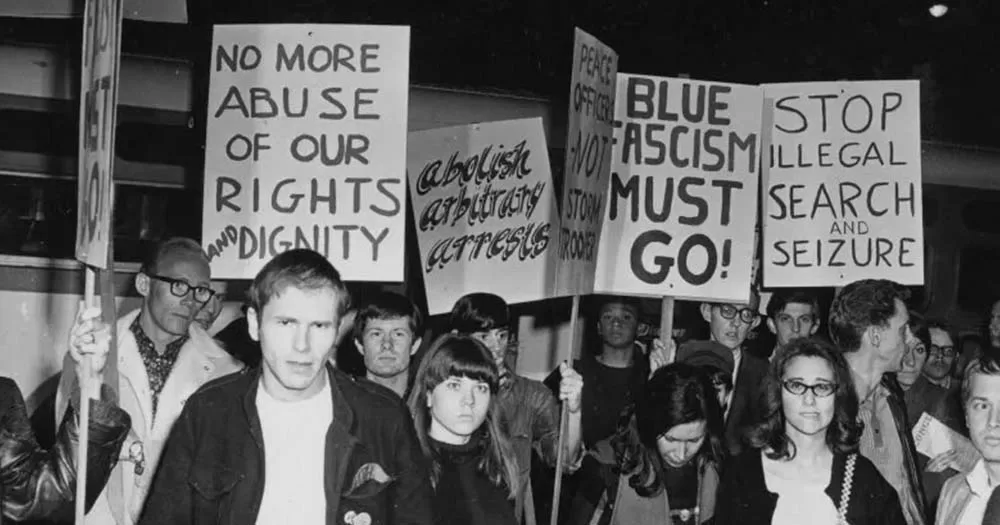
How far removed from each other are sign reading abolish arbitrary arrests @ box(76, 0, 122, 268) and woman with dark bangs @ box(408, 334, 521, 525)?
1.59m

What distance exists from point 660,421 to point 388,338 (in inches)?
60.4

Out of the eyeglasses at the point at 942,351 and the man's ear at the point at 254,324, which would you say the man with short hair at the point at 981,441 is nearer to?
the man's ear at the point at 254,324

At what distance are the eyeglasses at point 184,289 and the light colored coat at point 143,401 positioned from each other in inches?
5.4

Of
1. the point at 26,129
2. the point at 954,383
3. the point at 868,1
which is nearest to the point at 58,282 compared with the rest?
the point at 26,129

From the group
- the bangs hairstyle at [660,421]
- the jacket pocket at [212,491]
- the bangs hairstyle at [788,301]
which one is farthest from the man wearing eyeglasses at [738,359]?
the jacket pocket at [212,491]

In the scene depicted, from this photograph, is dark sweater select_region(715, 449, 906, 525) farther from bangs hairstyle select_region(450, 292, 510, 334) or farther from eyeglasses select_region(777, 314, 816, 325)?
eyeglasses select_region(777, 314, 816, 325)

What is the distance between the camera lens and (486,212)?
28.4ft

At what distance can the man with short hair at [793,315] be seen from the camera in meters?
8.35

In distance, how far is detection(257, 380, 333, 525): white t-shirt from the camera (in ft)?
13.0

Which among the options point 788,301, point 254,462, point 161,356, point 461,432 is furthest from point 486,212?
point 254,462

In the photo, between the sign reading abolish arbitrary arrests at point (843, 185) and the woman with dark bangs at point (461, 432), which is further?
the sign reading abolish arbitrary arrests at point (843, 185)

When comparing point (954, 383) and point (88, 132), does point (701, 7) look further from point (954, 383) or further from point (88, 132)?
point (88, 132)

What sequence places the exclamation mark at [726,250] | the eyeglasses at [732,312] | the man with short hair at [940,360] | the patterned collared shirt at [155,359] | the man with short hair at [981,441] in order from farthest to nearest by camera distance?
1. the man with short hair at [940,360]
2. the eyeglasses at [732,312]
3. the exclamation mark at [726,250]
4. the patterned collared shirt at [155,359]
5. the man with short hair at [981,441]

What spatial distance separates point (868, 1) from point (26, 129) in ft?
35.2
